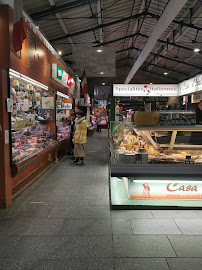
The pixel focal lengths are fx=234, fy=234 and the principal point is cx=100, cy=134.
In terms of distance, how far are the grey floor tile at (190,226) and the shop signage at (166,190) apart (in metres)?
0.41

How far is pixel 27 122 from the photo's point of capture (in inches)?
226

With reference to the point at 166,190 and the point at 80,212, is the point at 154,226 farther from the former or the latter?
the point at 80,212

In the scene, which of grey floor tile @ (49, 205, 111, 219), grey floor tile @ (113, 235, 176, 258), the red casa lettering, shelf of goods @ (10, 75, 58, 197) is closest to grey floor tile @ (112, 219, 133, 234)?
grey floor tile @ (113, 235, 176, 258)

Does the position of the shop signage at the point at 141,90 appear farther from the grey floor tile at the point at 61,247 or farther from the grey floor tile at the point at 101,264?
the grey floor tile at the point at 101,264

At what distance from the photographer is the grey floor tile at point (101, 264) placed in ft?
8.08

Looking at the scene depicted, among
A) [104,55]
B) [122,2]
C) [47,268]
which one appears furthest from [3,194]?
[122,2]

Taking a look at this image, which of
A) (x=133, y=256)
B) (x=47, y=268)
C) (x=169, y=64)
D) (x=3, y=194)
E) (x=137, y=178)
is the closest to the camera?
(x=47, y=268)

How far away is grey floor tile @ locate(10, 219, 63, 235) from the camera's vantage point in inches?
128

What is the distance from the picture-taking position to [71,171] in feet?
23.0

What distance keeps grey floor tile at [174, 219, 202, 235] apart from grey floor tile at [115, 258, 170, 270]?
0.84 meters

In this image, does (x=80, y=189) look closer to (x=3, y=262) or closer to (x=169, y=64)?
(x=3, y=262)

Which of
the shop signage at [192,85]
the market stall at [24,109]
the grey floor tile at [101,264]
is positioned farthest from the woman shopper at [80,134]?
the grey floor tile at [101,264]

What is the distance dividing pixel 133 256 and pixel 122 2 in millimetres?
9858

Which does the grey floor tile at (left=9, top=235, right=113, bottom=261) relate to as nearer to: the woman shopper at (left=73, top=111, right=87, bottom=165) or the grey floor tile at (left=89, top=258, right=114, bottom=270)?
the grey floor tile at (left=89, top=258, right=114, bottom=270)
